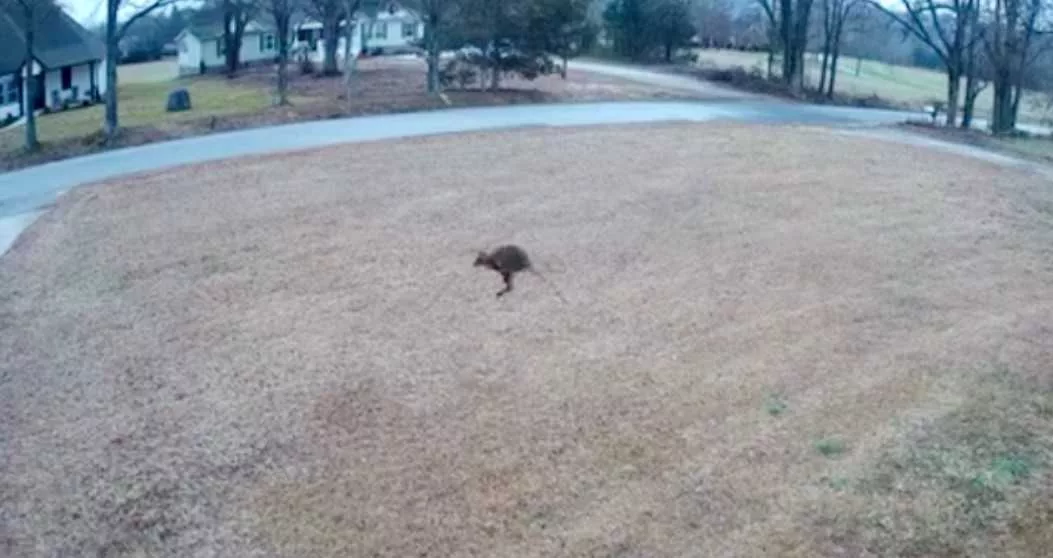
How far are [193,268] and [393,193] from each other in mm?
4690

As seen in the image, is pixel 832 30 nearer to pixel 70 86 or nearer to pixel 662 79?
pixel 662 79

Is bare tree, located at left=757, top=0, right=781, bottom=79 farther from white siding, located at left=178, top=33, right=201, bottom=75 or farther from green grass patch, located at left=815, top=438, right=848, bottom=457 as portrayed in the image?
green grass patch, located at left=815, top=438, right=848, bottom=457

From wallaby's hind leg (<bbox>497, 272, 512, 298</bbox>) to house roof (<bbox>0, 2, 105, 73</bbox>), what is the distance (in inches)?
977

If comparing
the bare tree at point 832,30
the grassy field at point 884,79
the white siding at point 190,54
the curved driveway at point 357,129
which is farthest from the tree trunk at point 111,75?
the grassy field at point 884,79

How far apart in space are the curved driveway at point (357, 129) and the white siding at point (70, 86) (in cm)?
1775

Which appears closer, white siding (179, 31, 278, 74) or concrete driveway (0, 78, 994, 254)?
concrete driveway (0, 78, 994, 254)

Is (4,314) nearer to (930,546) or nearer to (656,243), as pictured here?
(656,243)

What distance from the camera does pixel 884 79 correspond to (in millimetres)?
55469

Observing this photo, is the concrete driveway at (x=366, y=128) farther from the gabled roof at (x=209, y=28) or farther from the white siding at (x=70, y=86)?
the gabled roof at (x=209, y=28)

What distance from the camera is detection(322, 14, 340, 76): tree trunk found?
3850 centimetres

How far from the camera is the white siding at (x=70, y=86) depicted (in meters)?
38.3

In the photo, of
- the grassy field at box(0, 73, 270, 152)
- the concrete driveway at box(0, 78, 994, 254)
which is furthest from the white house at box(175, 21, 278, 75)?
the concrete driveway at box(0, 78, 994, 254)

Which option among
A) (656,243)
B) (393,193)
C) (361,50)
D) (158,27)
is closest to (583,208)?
(656,243)

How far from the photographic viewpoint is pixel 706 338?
11.7m
